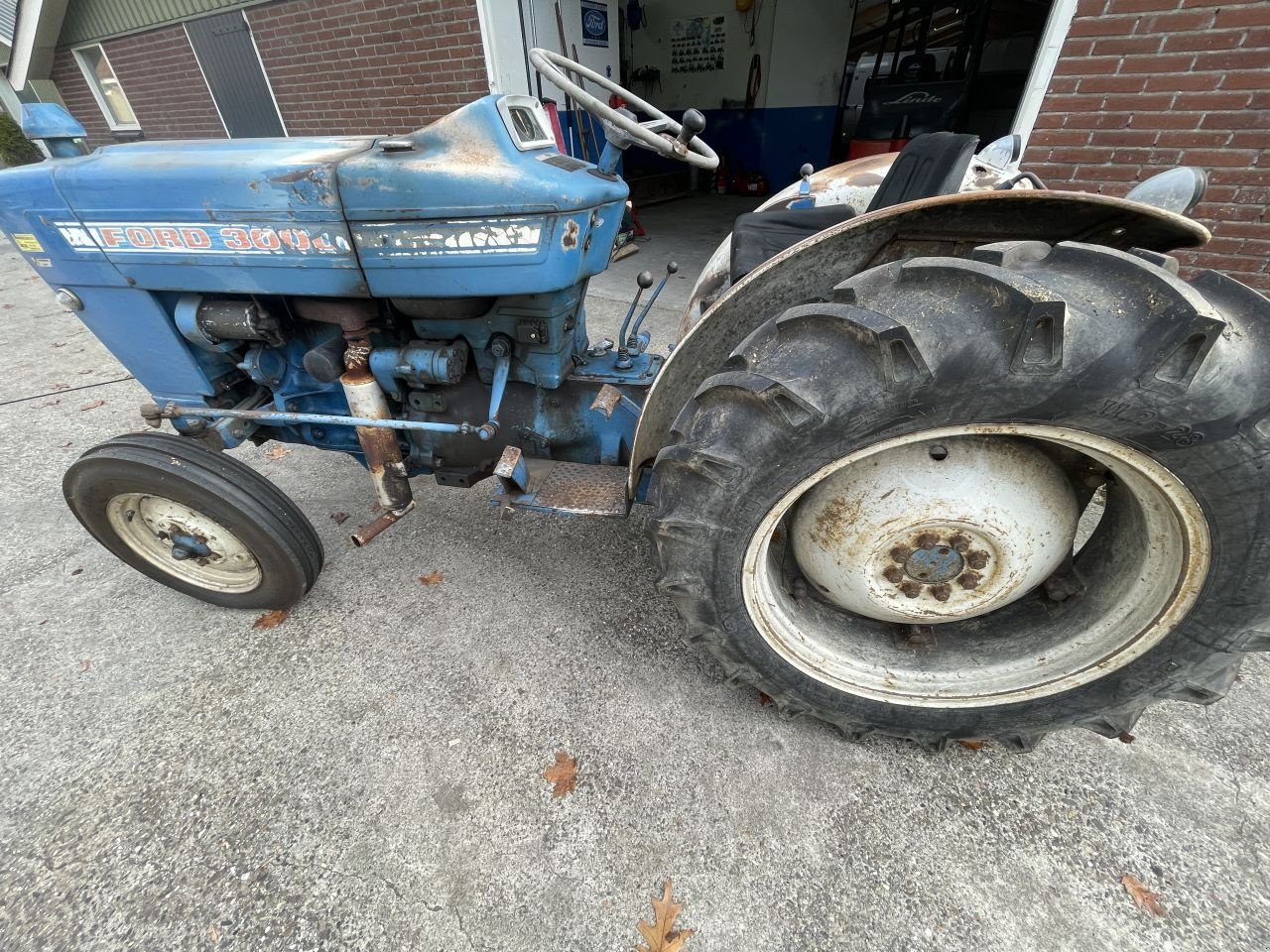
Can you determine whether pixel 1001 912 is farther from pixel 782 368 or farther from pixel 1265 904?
pixel 782 368

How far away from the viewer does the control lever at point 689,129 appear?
1.31 m

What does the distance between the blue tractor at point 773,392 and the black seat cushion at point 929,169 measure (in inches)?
0.4

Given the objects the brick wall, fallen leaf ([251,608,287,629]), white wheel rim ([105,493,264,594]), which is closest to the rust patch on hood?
white wheel rim ([105,493,264,594])

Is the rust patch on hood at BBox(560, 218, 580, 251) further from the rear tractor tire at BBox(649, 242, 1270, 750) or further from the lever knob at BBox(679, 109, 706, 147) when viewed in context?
the rear tractor tire at BBox(649, 242, 1270, 750)

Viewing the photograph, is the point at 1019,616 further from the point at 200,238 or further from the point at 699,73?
the point at 699,73

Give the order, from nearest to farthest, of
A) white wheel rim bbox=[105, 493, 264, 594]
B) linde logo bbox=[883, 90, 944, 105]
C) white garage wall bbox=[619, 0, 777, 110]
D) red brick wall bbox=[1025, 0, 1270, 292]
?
white wheel rim bbox=[105, 493, 264, 594]
red brick wall bbox=[1025, 0, 1270, 292]
linde logo bbox=[883, 90, 944, 105]
white garage wall bbox=[619, 0, 777, 110]

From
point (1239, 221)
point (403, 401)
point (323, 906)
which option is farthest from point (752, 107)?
point (323, 906)

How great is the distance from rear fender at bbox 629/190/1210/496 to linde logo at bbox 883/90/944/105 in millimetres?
6438

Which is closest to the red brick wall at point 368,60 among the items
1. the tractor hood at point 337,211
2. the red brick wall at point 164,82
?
the red brick wall at point 164,82

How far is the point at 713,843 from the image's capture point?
1338 mm

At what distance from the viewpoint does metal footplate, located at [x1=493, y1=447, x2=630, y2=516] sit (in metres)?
1.68

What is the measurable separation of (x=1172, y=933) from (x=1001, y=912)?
325mm

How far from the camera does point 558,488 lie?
180cm

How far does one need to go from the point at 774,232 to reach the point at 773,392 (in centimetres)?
83
